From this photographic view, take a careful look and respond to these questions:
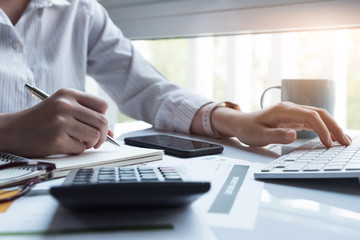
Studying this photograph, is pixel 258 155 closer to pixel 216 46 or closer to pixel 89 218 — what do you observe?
pixel 89 218

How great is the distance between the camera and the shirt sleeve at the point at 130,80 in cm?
92

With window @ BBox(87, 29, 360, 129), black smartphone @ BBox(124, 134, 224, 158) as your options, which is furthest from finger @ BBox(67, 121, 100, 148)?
window @ BBox(87, 29, 360, 129)

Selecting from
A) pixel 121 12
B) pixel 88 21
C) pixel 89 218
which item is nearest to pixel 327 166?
pixel 89 218

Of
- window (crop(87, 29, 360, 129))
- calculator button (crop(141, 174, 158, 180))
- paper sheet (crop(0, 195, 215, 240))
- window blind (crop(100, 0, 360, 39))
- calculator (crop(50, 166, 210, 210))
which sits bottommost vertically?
window (crop(87, 29, 360, 129))

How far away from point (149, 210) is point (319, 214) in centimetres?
16

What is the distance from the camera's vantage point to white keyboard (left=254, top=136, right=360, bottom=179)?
0.43 m

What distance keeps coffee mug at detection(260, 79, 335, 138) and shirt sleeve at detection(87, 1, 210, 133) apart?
0.20 m

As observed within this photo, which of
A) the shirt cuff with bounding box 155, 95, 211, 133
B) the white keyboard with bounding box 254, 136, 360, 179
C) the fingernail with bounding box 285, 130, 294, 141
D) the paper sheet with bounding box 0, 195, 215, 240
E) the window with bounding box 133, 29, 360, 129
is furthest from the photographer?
the window with bounding box 133, 29, 360, 129

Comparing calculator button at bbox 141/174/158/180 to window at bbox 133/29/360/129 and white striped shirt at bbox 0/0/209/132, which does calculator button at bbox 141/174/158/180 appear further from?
window at bbox 133/29/360/129

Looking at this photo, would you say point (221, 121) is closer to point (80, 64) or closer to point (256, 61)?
point (80, 64)

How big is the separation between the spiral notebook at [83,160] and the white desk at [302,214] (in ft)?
0.35

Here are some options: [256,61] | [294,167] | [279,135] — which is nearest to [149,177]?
[294,167]

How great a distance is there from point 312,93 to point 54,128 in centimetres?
54

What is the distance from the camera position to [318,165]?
465 millimetres
